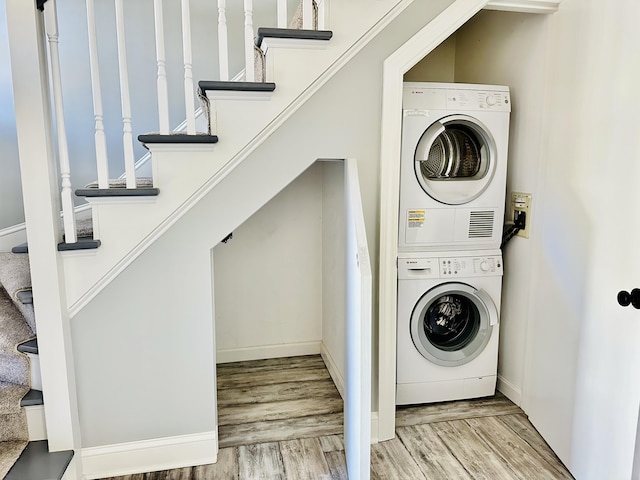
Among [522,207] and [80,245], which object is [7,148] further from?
[522,207]

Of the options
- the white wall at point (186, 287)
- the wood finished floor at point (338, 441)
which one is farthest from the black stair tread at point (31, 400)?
the wood finished floor at point (338, 441)

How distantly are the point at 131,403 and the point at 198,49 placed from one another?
2.22 m

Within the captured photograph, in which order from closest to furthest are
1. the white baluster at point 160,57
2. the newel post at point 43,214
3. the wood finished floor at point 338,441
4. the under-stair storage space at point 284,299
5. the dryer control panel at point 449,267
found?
the newel post at point 43,214, the white baluster at point 160,57, the wood finished floor at point 338,441, the dryer control panel at point 449,267, the under-stair storage space at point 284,299

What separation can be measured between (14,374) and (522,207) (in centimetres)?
258

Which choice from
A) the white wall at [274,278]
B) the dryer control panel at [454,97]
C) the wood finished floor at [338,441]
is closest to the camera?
the wood finished floor at [338,441]

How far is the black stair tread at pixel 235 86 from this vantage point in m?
1.75

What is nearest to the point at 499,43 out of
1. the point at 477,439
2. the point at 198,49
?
the point at 198,49

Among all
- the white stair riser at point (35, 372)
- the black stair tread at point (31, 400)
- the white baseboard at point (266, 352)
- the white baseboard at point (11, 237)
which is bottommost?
the white baseboard at point (266, 352)

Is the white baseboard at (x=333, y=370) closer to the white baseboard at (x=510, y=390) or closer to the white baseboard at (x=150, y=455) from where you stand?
the white baseboard at (x=150, y=455)

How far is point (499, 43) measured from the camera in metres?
2.50

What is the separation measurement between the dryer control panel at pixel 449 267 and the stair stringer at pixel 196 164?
101 cm

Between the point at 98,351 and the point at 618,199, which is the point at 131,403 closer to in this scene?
the point at 98,351

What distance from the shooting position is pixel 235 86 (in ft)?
5.78

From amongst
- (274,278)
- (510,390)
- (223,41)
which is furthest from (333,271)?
(223,41)
